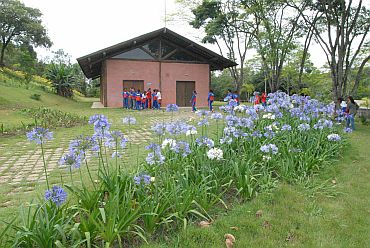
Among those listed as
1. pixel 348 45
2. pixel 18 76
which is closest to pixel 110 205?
pixel 348 45

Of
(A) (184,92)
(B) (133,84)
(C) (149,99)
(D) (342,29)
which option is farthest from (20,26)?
(D) (342,29)

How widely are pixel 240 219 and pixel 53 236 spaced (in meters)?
1.65

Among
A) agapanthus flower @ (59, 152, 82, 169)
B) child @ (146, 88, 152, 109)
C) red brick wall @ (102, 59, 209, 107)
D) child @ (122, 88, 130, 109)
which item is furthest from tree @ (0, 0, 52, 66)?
agapanthus flower @ (59, 152, 82, 169)

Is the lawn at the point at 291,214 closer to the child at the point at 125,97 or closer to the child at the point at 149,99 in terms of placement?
the child at the point at 149,99

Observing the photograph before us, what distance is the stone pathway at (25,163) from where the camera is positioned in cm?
421

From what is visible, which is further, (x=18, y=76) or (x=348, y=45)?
(x=18, y=76)

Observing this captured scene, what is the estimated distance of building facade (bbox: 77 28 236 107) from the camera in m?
20.7

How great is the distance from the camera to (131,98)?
1933 centimetres

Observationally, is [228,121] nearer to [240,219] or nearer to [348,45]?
[240,219]

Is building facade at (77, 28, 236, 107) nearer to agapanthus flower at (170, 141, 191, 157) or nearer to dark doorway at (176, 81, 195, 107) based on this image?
dark doorway at (176, 81, 195, 107)

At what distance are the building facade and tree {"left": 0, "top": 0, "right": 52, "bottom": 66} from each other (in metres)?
17.5

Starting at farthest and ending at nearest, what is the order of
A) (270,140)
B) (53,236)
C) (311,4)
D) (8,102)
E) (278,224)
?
(8,102) → (311,4) → (270,140) → (278,224) → (53,236)

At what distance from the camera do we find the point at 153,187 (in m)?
3.14

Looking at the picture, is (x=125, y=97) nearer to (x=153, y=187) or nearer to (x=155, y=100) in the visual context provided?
→ (x=155, y=100)
